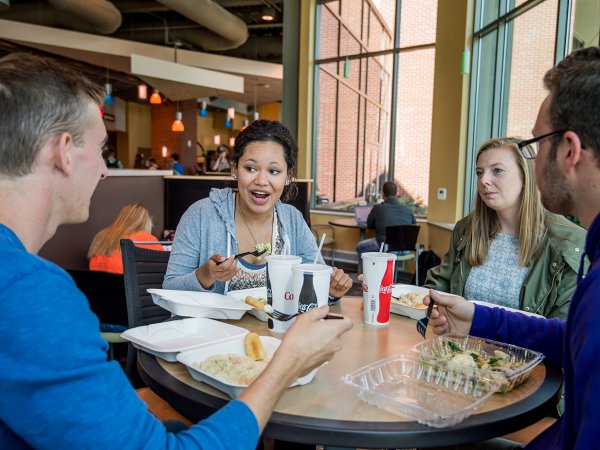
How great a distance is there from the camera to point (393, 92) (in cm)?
751

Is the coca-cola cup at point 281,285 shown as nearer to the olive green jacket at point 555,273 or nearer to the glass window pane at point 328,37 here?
the olive green jacket at point 555,273

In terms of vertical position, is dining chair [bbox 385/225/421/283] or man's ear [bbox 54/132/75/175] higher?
man's ear [bbox 54/132/75/175]

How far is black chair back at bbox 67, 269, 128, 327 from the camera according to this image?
2498 millimetres

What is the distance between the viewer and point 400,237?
5.36 meters

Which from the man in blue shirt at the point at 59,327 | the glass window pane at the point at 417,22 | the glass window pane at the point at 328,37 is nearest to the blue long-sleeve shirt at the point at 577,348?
the man in blue shirt at the point at 59,327

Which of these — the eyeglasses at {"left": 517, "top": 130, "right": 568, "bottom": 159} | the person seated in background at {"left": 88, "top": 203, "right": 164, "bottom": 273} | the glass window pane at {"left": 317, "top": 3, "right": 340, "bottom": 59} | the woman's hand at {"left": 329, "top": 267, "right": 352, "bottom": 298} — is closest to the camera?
the eyeglasses at {"left": 517, "top": 130, "right": 568, "bottom": 159}

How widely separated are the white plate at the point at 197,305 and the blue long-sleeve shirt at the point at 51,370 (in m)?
0.79

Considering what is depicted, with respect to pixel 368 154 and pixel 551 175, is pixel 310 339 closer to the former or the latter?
pixel 551 175

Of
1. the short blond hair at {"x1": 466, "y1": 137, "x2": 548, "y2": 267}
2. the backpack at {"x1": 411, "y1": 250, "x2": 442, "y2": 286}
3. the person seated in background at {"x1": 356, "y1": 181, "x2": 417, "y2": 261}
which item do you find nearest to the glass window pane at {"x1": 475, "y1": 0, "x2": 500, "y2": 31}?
the person seated in background at {"x1": 356, "y1": 181, "x2": 417, "y2": 261}

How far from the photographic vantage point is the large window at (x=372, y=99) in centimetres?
718

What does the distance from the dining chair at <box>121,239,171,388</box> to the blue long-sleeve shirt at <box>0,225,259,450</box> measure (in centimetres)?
→ 127

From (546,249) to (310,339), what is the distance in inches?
58.4

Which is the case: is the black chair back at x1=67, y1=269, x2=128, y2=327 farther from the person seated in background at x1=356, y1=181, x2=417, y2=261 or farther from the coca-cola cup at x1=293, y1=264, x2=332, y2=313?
the person seated in background at x1=356, y1=181, x2=417, y2=261

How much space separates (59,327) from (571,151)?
3.32 feet
